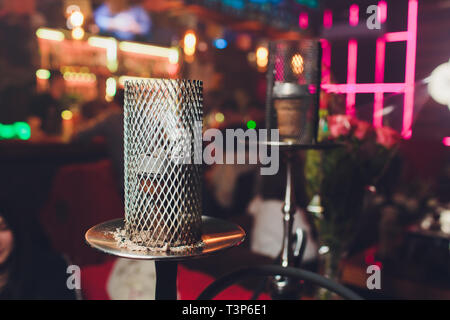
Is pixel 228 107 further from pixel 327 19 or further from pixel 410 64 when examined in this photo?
pixel 410 64

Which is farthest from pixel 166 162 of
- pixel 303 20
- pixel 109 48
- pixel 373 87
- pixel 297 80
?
pixel 303 20

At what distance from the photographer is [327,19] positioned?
5613 millimetres

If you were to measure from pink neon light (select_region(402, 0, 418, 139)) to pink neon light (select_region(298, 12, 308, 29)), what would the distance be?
5.49 ft

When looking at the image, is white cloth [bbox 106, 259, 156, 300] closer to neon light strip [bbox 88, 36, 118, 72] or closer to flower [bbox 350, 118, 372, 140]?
flower [bbox 350, 118, 372, 140]

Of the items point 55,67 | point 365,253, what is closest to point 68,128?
point 55,67

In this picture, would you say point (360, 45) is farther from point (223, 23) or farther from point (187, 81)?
point (187, 81)

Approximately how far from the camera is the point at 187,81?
0.48 meters

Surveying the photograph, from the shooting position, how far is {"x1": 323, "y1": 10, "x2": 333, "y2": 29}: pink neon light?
5543mm

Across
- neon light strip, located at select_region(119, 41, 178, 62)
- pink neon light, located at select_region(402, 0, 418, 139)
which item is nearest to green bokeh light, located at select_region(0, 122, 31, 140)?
neon light strip, located at select_region(119, 41, 178, 62)

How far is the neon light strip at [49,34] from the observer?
520 centimetres

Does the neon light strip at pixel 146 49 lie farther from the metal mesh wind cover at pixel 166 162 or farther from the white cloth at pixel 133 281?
the metal mesh wind cover at pixel 166 162

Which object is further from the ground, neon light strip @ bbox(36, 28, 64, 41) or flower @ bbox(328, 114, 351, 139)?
neon light strip @ bbox(36, 28, 64, 41)

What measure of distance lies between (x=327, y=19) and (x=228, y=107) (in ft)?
6.49

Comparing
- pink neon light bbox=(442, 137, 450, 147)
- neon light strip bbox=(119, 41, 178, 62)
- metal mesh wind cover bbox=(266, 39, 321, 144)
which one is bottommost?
pink neon light bbox=(442, 137, 450, 147)
